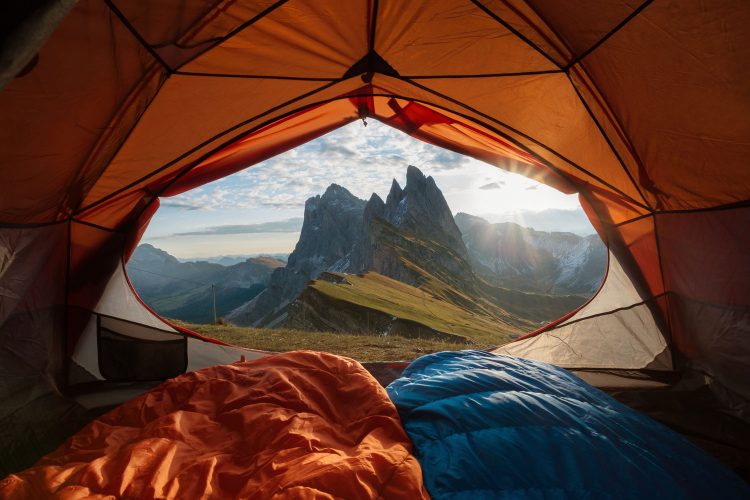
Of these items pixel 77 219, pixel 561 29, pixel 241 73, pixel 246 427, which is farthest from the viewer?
pixel 77 219

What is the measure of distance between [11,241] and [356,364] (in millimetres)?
3192

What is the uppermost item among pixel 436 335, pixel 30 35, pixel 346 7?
pixel 346 7

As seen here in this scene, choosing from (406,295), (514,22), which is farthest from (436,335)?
(514,22)

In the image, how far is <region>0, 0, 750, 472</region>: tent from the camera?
300 centimetres

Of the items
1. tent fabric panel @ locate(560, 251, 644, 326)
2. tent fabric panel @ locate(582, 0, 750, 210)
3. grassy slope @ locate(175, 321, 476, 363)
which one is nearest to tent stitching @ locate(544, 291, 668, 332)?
tent fabric panel @ locate(560, 251, 644, 326)

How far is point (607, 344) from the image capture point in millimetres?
5156

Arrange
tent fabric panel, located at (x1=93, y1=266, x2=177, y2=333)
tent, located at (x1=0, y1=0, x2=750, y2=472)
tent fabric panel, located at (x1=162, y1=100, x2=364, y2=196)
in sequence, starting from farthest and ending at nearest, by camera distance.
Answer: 1. tent fabric panel, located at (x1=162, y1=100, x2=364, y2=196)
2. tent fabric panel, located at (x1=93, y1=266, x2=177, y2=333)
3. tent, located at (x1=0, y1=0, x2=750, y2=472)

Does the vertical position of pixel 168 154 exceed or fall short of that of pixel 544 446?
it exceeds it

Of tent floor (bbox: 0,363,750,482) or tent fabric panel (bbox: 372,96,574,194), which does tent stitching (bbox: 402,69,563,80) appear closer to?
tent fabric panel (bbox: 372,96,574,194)

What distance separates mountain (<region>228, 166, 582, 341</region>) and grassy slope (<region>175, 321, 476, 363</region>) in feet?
92.9

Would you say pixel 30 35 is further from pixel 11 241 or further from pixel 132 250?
pixel 132 250

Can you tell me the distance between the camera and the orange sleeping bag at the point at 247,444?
1933mm

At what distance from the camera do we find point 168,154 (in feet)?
15.3

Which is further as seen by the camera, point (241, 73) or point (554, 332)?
point (554, 332)
